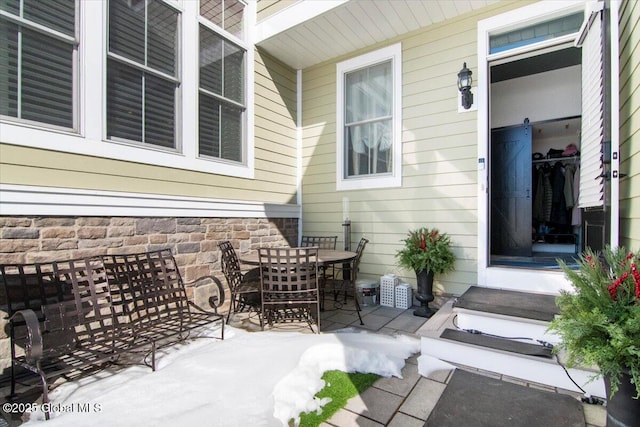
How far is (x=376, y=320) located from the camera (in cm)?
360

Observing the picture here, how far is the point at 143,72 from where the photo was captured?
3.31 metres

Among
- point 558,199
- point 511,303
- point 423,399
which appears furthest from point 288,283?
point 558,199

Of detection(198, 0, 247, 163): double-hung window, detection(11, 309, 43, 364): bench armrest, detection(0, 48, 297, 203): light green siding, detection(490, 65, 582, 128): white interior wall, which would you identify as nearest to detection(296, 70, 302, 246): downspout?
detection(0, 48, 297, 203): light green siding

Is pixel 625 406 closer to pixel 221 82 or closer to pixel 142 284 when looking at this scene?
pixel 142 284

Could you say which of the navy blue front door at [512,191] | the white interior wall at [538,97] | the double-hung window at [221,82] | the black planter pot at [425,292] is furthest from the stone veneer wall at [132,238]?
the white interior wall at [538,97]

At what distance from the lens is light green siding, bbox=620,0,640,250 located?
7.19 feet

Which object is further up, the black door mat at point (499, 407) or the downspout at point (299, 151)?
the downspout at point (299, 151)

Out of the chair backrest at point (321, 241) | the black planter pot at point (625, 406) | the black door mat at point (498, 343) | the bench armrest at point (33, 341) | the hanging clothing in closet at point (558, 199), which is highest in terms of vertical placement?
the hanging clothing in closet at point (558, 199)

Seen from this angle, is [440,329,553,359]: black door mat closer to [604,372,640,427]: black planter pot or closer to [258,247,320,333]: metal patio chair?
[604,372,640,427]: black planter pot

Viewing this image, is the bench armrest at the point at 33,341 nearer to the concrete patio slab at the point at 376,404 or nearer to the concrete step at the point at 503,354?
the concrete patio slab at the point at 376,404

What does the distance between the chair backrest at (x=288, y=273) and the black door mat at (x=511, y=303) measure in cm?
144

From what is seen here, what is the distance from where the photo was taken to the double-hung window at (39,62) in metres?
2.43

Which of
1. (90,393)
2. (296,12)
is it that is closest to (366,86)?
(296,12)

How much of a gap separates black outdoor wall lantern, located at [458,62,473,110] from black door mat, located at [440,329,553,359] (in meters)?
2.65
